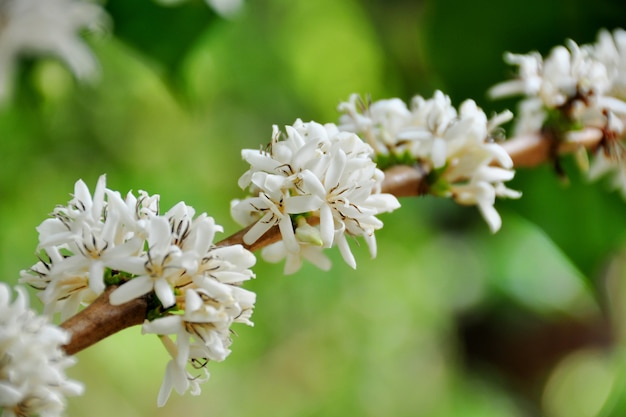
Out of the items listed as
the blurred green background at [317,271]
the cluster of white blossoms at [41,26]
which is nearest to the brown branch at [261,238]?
the cluster of white blossoms at [41,26]

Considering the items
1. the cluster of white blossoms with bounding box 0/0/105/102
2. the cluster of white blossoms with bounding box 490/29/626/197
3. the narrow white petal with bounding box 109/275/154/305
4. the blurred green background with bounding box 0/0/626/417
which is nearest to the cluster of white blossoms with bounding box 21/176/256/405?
the narrow white petal with bounding box 109/275/154/305

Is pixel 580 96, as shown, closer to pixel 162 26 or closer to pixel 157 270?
pixel 157 270

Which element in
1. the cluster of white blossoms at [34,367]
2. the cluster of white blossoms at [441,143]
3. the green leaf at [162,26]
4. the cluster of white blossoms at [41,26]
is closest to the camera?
the cluster of white blossoms at [34,367]

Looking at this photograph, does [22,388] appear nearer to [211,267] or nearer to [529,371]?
[211,267]

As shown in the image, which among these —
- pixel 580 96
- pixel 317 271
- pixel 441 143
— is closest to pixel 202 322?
pixel 441 143

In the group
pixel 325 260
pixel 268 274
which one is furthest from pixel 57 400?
pixel 268 274

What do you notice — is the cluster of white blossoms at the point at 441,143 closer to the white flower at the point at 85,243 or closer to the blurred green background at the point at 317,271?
the white flower at the point at 85,243

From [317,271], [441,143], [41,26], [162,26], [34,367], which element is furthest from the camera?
[317,271]
